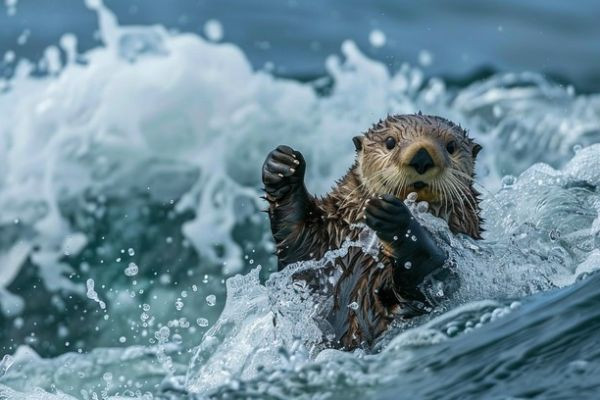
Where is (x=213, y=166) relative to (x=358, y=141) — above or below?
below

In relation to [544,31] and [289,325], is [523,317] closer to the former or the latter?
[289,325]

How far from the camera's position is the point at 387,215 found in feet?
15.0

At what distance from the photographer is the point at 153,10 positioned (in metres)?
11.7

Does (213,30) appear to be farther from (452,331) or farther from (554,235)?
(452,331)

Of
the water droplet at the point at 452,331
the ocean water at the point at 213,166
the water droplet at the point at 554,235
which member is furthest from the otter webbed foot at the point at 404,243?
the water droplet at the point at 554,235

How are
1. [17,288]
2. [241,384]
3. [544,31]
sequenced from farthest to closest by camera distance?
1. [544,31]
2. [17,288]
3. [241,384]

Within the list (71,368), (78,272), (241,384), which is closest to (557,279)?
(241,384)

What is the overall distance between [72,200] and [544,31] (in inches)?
205

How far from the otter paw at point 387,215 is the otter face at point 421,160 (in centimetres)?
32

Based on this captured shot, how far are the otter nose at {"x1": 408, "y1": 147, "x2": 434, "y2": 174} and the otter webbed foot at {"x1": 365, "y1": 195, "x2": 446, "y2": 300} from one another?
0.25m

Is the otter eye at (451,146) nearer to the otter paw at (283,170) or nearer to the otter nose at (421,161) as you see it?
the otter nose at (421,161)

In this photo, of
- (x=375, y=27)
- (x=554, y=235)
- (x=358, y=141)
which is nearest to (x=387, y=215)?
(x=358, y=141)

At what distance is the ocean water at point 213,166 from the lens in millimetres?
5742

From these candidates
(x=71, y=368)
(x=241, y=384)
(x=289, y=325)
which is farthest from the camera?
(x=71, y=368)
